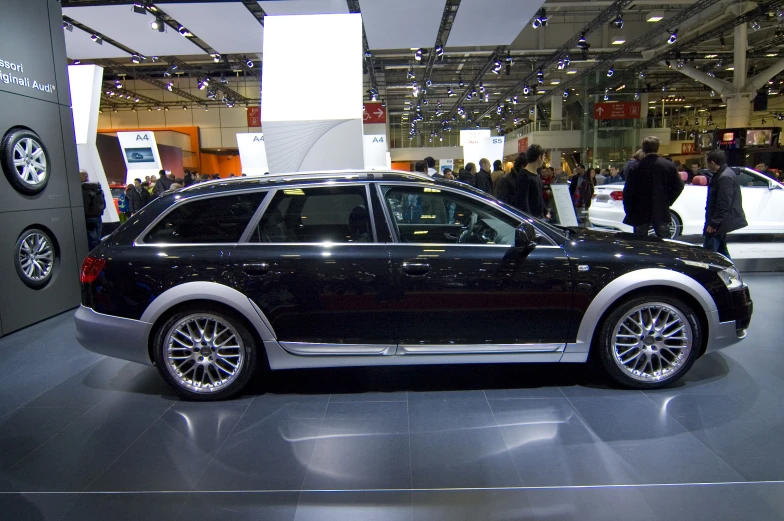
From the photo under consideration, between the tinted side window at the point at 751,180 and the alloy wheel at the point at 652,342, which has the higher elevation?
the tinted side window at the point at 751,180

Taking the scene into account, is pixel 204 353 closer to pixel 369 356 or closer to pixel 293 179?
pixel 369 356

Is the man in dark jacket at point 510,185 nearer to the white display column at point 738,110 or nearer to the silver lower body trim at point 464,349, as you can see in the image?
the silver lower body trim at point 464,349

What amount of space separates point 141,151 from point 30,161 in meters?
13.4

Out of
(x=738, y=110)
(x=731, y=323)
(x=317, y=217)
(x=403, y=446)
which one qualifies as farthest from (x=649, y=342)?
(x=738, y=110)

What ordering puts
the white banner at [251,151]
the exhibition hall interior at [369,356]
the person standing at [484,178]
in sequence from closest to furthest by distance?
the exhibition hall interior at [369,356], the person standing at [484,178], the white banner at [251,151]

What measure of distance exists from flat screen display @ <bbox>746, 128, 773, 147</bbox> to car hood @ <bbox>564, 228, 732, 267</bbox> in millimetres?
16418

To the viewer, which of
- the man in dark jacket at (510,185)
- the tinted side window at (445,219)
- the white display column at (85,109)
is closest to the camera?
the tinted side window at (445,219)

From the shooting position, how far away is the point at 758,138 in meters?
16.8

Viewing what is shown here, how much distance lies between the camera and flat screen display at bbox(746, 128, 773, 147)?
16.7 m

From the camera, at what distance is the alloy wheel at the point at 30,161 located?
17.2 ft

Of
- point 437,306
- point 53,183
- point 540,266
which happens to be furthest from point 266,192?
point 53,183

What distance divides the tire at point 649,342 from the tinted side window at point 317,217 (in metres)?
1.69

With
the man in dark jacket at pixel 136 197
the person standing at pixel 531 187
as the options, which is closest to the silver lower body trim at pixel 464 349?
the person standing at pixel 531 187

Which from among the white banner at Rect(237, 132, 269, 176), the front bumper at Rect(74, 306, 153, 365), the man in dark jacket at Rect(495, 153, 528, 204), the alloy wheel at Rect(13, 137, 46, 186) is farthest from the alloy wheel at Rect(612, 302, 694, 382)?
the white banner at Rect(237, 132, 269, 176)
